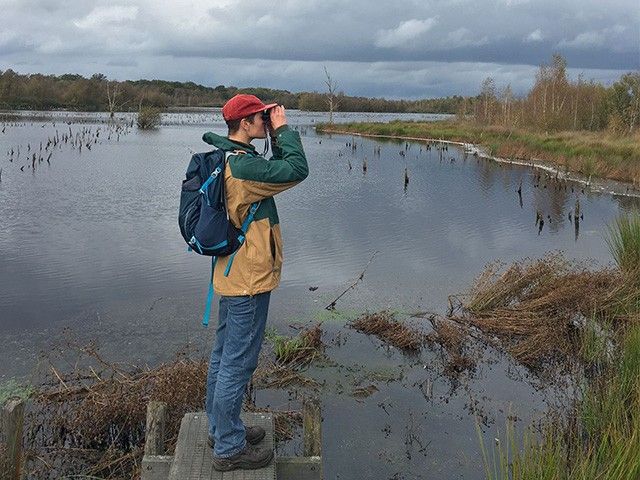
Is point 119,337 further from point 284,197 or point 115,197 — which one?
point 284,197

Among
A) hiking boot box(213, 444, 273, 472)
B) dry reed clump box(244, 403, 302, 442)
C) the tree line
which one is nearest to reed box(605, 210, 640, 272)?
dry reed clump box(244, 403, 302, 442)

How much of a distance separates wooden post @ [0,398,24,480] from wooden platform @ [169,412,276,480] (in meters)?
0.99

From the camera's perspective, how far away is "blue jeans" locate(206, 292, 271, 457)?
3590 millimetres

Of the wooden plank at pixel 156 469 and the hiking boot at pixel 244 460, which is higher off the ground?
the hiking boot at pixel 244 460

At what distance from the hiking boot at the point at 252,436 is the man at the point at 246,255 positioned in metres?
0.13

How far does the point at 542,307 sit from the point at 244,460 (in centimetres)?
593

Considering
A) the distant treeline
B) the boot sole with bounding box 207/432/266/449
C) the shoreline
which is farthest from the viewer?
the distant treeline

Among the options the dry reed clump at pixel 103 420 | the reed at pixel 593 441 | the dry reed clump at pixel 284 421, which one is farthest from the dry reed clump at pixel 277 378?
the reed at pixel 593 441

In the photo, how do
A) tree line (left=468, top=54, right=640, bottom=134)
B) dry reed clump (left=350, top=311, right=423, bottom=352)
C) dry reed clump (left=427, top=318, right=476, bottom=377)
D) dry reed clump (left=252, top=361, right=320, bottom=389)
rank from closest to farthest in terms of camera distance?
1. dry reed clump (left=252, top=361, right=320, bottom=389)
2. dry reed clump (left=427, top=318, right=476, bottom=377)
3. dry reed clump (left=350, top=311, right=423, bottom=352)
4. tree line (left=468, top=54, right=640, bottom=134)

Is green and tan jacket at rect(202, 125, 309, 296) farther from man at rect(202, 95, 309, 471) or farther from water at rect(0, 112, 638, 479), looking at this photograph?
water at rect(0, 112, 638, 479)

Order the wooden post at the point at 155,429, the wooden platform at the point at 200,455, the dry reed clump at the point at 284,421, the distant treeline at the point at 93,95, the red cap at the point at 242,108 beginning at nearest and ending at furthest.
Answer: the red cap at the point at 242,108 < the wooden platform at the point at 200,455 < the wooden post at the point at 155,429 < the dry reed clump at the point at 284,421 < the distant treeline at the point at 93,95

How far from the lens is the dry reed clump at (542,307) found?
26.0ft

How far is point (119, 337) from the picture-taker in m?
7.85

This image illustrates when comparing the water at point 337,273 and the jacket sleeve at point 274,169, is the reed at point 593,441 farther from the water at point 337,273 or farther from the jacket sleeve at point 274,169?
the jacket sleeve at point 274,169
